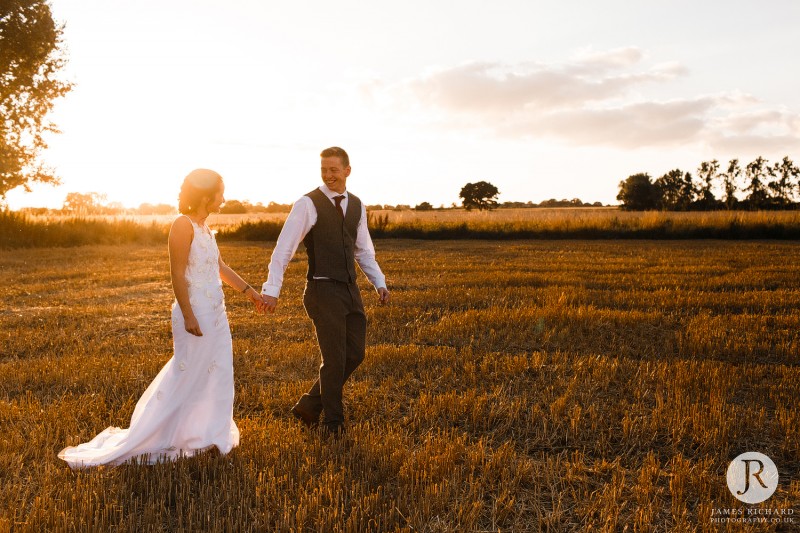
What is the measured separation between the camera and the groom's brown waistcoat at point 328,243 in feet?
16.9

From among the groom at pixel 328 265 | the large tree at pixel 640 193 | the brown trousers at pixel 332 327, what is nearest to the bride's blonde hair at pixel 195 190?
the groom at pixel 328 265

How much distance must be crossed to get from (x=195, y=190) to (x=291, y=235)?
0.85m

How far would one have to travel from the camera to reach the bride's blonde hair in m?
4.74

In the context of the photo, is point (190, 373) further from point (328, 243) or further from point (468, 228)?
point (468, 228)

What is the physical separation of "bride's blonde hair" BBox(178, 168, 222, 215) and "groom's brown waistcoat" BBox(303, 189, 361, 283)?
84 cm

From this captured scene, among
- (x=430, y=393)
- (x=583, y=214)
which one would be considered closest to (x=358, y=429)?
(x=430, y=393)

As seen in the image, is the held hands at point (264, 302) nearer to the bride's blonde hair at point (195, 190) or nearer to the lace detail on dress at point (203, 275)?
the lace detail on dress at point (203, 275)

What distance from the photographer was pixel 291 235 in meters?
5.11

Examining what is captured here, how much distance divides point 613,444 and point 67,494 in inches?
→ 170

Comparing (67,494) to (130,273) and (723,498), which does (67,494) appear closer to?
(723,498)

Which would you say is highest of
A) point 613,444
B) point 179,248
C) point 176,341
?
point 179,248

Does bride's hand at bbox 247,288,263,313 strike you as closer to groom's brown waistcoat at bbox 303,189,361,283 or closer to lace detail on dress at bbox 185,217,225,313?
lace detail on dress at bbox 185,217,225,313

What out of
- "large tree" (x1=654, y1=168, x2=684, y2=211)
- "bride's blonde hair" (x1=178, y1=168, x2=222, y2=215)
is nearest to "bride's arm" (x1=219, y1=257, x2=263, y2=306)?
"bride's blonde hair" (x1=178, y1=168, x2=222, y2=215)

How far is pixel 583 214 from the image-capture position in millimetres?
40844
